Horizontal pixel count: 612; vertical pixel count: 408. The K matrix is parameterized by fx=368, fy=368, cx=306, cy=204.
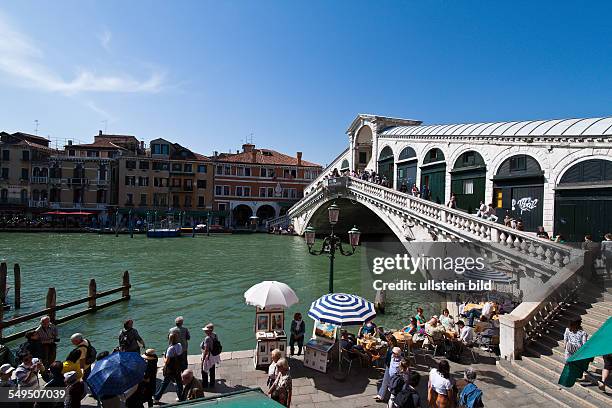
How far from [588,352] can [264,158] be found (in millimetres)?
48135

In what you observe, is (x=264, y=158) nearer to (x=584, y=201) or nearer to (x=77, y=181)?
(x=77, y=181)

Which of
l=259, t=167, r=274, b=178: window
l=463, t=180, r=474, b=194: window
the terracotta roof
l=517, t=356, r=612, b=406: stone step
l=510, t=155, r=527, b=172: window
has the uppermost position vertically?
the terracotta roof

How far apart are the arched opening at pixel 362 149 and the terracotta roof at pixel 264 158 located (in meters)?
15.9

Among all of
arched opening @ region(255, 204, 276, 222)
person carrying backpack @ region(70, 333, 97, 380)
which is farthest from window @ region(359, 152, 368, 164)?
person carrying backpack @ region(70, 333, 97, 380)

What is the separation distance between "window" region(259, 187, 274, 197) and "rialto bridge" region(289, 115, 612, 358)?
25.7 meters

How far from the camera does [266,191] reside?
5009 cm

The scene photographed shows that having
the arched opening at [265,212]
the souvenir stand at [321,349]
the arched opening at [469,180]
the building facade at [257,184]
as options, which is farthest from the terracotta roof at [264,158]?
the souvenir stand at [321,349]

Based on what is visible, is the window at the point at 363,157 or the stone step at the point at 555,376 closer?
the stone step at the point at 555,376

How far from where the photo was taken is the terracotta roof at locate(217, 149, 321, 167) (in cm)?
4981

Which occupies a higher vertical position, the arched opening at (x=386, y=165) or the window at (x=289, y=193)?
the arched opening at (x=386, y=165)

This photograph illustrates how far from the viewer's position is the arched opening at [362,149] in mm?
36156

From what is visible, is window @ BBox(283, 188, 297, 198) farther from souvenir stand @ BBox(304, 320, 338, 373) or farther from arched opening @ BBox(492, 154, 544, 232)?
souvenir stand @ BBox(304, 320, 338, 373)

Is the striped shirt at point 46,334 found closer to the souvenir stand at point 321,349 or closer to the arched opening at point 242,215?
the souvenir stand at point 321,349

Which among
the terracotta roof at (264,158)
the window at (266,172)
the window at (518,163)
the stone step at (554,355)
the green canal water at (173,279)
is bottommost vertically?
the green canal water at (173,279)
